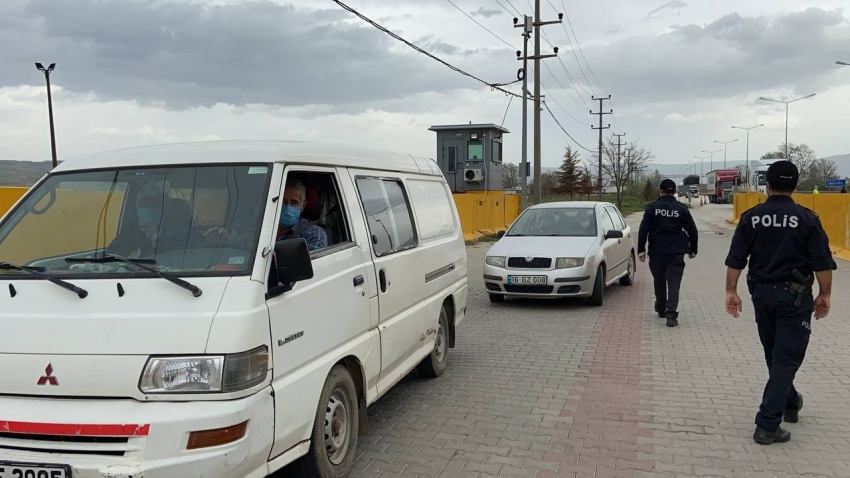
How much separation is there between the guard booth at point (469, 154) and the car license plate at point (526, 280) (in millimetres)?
18747

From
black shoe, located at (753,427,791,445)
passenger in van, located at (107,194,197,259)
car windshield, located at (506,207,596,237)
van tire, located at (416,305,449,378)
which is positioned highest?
passenger in van, located at (107,194,197,259)

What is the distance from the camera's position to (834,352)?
682cm

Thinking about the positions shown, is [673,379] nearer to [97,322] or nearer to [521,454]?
[521,454]

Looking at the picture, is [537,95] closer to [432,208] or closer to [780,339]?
[432,208]

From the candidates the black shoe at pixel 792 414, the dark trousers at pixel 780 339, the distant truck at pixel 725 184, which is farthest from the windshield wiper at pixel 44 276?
the distant truck at pixel 725 184

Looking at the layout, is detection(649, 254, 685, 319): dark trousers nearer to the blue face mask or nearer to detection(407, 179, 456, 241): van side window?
detection(407, 179, 456, 241): van side window

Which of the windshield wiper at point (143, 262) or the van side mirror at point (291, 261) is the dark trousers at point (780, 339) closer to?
the van side mirror at point (291, 261)

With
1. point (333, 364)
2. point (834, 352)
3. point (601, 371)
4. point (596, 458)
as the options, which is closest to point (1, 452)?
point (333, 364)

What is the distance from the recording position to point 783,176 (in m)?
4.29

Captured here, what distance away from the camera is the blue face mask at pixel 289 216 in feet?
12.2

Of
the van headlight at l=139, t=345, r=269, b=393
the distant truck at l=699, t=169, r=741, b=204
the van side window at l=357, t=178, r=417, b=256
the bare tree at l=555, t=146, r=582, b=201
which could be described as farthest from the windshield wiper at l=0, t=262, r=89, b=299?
the distant truck at l=699, t=169, r=741, b=204

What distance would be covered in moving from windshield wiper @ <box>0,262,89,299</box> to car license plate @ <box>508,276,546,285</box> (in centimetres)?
707

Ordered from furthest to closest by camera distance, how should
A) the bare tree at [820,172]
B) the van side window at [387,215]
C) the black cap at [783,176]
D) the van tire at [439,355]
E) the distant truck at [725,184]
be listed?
1. the bare tree at [820,172]
2. the distant truck at [725,184]
3. the van tire at [439,355]
4. the van side window at [387,215]
5. the black cap at [783,176]

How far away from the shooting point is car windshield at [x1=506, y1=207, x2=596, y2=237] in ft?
34.2
